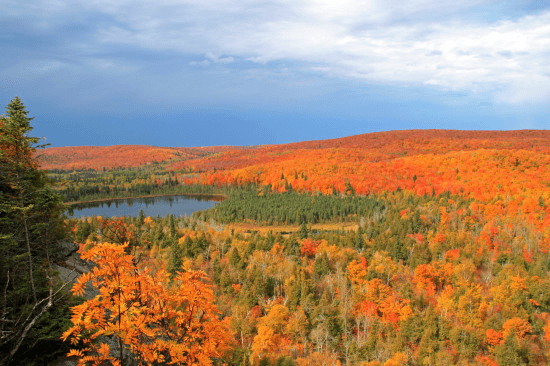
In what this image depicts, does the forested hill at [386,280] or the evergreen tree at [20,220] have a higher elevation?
the evergreen tree at [20,220]

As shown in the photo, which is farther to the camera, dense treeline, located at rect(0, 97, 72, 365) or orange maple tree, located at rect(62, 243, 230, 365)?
dense treeline, located at rect(0, 97, 72, 365)

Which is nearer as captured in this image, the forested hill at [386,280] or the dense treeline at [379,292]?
the forested hill at [386,280]

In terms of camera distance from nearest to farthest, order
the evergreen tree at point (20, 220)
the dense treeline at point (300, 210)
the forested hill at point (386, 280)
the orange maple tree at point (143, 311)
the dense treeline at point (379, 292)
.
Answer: the orange maple tree at point (143, 311)
the evergreen tree at point (20, 220)
the forested hill at point (386, 280)
the dense treeline at point (379, 292)
the dense treeline at point (300, 210)

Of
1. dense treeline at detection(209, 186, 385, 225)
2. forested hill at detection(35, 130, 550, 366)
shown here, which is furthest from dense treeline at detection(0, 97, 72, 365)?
dense treeline at detection(209, 186, 385, 225)

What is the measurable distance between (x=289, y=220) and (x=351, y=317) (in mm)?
79600

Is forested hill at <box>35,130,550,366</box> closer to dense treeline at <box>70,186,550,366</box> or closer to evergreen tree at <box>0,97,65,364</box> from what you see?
dense treeline at <box>70,186,550,366</box>

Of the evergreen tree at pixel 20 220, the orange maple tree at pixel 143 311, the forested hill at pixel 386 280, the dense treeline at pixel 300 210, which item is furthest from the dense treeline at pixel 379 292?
the dense treeline at pixel 300 210

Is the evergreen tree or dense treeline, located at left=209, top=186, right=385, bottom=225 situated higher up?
the evergreen tree

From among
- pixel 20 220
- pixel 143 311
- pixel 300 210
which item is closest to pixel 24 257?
pixel 20 220

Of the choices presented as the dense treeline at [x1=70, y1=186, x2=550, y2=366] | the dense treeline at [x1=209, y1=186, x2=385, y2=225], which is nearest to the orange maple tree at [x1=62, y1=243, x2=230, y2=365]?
the dense treeline at [x1=70, y1=186, x2=550, y2=366]

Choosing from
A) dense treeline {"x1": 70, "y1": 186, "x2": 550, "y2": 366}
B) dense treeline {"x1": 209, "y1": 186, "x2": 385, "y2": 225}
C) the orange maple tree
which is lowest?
dense treeline {"x1": 70, "y1": 186, "x2": 550, "y2": 366}

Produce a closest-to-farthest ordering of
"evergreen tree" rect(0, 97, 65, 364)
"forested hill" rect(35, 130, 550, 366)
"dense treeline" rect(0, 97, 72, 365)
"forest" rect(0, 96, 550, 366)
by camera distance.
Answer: "forest" rect(0, 96, 550, 366)
"dense treeline" rect(0, 97, 72, 365)
"evergreen tree" rect(0, 97, 65, 364)
"forested hill" rect(35, 130, 550, 366)

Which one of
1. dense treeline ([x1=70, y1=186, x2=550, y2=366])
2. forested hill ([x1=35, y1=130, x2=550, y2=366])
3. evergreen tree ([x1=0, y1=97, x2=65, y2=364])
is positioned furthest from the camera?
dense treeline ([x1=70, y1=186, x2=550, y2=366])

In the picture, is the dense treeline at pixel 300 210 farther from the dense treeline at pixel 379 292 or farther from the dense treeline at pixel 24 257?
the dense treeline at pixel 24 257
